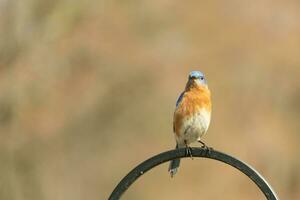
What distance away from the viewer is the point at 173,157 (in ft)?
16.4

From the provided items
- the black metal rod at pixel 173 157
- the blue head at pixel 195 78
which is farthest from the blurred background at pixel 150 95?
the black metal rod at pixel 173 157

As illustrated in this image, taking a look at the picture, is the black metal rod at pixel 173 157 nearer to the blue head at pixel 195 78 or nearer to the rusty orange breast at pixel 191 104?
the rusty orange breast at pixel 191 104

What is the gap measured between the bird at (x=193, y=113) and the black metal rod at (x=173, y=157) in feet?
4.38

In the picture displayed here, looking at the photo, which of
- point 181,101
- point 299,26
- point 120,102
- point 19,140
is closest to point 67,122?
point 120,102

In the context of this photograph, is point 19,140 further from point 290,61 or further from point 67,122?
point 290,61

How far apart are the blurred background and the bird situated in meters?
6.94

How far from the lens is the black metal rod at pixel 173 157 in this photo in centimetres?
478

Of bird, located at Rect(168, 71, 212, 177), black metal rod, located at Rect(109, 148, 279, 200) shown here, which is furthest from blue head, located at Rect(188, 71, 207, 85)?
black metal rod, located at Rect(109, 148, 279, 200)

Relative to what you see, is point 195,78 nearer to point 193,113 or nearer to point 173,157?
point 193,113

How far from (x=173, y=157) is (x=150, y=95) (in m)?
11.5

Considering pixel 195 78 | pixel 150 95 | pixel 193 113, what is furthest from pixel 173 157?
pixel 150 95

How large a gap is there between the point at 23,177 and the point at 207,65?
17.3 feet

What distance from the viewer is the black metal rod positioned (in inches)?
188

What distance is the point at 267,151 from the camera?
1648 centimetres
